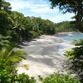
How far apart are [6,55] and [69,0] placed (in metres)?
6.69

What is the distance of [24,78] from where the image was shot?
159 inches

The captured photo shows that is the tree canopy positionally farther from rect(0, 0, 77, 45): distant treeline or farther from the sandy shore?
the sandy shore

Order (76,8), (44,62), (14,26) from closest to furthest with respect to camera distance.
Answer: (76,8)
(44,62)
(14,26)

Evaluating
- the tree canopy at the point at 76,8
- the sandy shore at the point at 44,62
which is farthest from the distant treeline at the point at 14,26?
the sandy shore at the point at 44,62

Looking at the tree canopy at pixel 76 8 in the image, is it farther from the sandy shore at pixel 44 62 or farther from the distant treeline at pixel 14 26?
the sandy shore at pixel 44 62

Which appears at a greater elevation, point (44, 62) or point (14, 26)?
point (14, 26)

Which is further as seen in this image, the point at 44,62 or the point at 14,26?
the point at 14,26

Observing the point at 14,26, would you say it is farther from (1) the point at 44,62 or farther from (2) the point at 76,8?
(2) the point at 76,8

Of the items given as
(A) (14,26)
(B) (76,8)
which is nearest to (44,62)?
(B) (76,8)

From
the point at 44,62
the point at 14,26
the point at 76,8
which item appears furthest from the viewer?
the point at 14,26

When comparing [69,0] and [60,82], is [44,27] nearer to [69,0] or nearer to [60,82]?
[69,0]

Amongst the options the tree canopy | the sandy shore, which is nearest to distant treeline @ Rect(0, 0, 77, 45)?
the tree canopy

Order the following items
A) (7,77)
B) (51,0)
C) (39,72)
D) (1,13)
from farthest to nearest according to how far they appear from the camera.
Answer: (1,13) < (39,72) < (51,0) < (7,77)

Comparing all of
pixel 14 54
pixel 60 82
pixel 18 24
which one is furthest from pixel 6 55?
pixel 18 24
